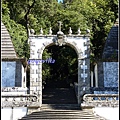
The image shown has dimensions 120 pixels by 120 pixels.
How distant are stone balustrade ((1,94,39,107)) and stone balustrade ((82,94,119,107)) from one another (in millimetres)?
2514

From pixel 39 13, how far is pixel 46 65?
28.1ft

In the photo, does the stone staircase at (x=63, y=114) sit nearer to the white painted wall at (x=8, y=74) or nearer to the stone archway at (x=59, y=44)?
the stone archway at (x=59, y=44)

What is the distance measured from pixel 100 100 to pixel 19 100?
4.06 meters

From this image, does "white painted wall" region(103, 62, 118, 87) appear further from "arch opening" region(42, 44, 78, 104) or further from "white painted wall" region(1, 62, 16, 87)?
"arch opening" region(42, 44, 78, 104)

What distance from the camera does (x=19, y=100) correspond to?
50.8 ft

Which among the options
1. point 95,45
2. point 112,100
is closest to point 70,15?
point 95,45

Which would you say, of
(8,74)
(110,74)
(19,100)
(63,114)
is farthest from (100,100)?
(8,74)

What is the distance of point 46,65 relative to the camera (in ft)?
89.8

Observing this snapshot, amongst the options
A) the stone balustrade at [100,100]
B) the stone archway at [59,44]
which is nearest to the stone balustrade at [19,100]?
the stone archway at [59,44]

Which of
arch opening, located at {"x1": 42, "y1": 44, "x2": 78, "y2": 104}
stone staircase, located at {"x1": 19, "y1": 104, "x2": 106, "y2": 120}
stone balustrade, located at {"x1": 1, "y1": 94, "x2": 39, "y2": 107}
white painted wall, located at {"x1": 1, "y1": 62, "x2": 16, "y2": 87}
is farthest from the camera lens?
arch opening, located at {"x1": 42, "y1": 44, "x2": 78, "y2": 104}

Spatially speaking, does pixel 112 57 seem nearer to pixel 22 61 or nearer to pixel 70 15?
pixel 22 61

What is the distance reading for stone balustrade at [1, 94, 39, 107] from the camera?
15305 millimetres

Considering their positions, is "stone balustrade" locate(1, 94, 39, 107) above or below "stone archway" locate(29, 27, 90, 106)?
below

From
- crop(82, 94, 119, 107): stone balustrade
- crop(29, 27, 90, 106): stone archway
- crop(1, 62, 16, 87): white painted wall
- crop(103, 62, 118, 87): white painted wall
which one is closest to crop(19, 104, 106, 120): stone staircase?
crop(82, 94, 119, 107): stone balustrade
